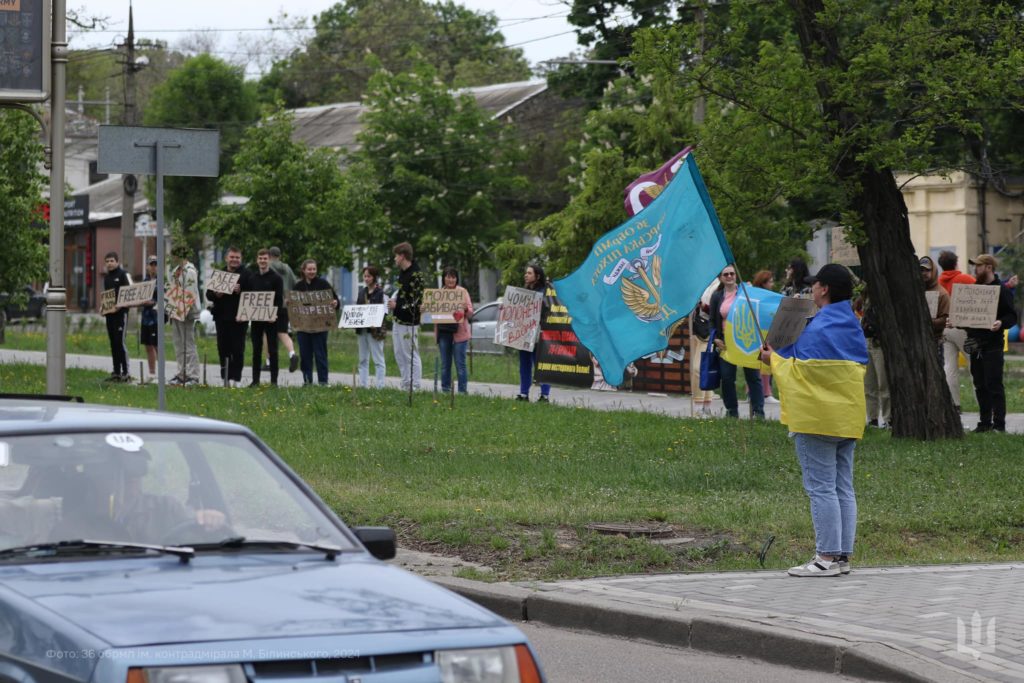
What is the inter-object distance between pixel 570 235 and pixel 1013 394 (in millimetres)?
10223

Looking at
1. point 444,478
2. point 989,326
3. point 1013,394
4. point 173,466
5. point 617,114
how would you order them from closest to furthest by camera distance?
point 173,466, point 444,478, point 989,326, point 1013,394, point 617,114

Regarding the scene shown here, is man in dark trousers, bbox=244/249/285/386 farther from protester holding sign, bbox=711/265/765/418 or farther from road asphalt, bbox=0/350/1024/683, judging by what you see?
road asphalt, bbox=0/350/1024/683

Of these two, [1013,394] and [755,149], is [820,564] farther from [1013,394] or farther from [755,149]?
[1013,394]

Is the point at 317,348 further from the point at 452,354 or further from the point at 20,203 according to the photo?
the point at 20,203

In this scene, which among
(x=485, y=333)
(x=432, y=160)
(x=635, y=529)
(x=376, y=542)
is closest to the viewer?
(x=376, y=542)

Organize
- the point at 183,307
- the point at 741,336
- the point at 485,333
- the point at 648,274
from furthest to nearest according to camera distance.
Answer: the point at 485,333
the point at 183,307
the point at 741,336
the point at 648,274

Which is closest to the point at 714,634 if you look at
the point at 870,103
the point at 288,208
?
the point at 870,103

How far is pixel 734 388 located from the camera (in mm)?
20016

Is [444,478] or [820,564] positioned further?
[444,478]

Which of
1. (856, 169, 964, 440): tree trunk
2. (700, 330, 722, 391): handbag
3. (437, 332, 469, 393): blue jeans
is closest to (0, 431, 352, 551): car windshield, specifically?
(856, 169, 964, 440): tree trunk

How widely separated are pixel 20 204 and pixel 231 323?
17.3 feet

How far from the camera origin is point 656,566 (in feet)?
34.1

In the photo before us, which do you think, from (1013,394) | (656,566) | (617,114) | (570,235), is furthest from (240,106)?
(656,566)

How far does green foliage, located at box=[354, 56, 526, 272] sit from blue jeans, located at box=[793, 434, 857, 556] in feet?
136
